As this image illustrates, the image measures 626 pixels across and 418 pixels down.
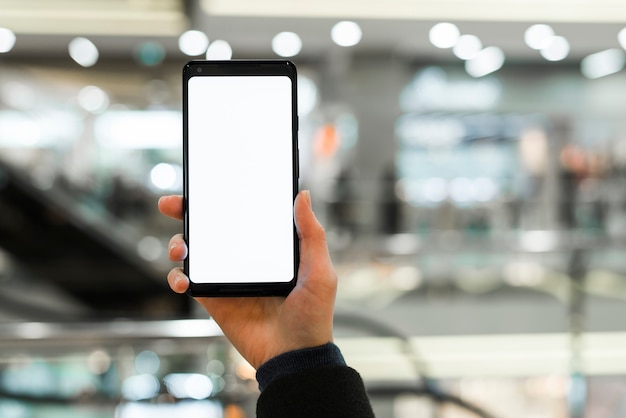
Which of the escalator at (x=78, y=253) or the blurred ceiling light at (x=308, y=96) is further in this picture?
the blurred ceiling light at (x=308, y=96)

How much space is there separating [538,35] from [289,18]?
3.61 m

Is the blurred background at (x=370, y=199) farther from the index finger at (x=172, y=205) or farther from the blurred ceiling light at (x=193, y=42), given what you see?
the index finger at (x=172, y=205)

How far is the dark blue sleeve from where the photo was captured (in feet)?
3.48

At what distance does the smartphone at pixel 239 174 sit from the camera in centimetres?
122

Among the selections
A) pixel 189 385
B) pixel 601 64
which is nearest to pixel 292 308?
pixel 189 385

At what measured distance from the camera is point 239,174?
124 cm

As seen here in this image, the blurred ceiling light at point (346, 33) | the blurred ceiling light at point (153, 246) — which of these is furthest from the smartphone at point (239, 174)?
the blurred ceiling light at point (346, 33)

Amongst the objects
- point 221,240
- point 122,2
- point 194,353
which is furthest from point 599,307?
point 122,2

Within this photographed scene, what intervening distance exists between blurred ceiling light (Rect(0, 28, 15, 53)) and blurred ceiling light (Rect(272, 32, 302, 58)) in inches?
147

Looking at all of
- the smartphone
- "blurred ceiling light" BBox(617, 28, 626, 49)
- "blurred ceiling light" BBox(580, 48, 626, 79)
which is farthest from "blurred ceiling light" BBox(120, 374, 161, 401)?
"blurred ceiling light" BBox(580, 48, 626, 79)

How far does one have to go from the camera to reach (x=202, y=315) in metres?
3.37

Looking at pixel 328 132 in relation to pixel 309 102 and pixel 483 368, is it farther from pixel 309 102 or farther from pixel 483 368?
pixel 483 368

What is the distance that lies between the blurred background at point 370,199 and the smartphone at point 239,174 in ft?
3.83

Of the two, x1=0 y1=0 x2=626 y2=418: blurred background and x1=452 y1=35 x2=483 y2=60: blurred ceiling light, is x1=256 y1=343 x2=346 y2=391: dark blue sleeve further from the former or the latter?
x1=452 y1=35 x2=483 y2=60: blurred ceiling light
